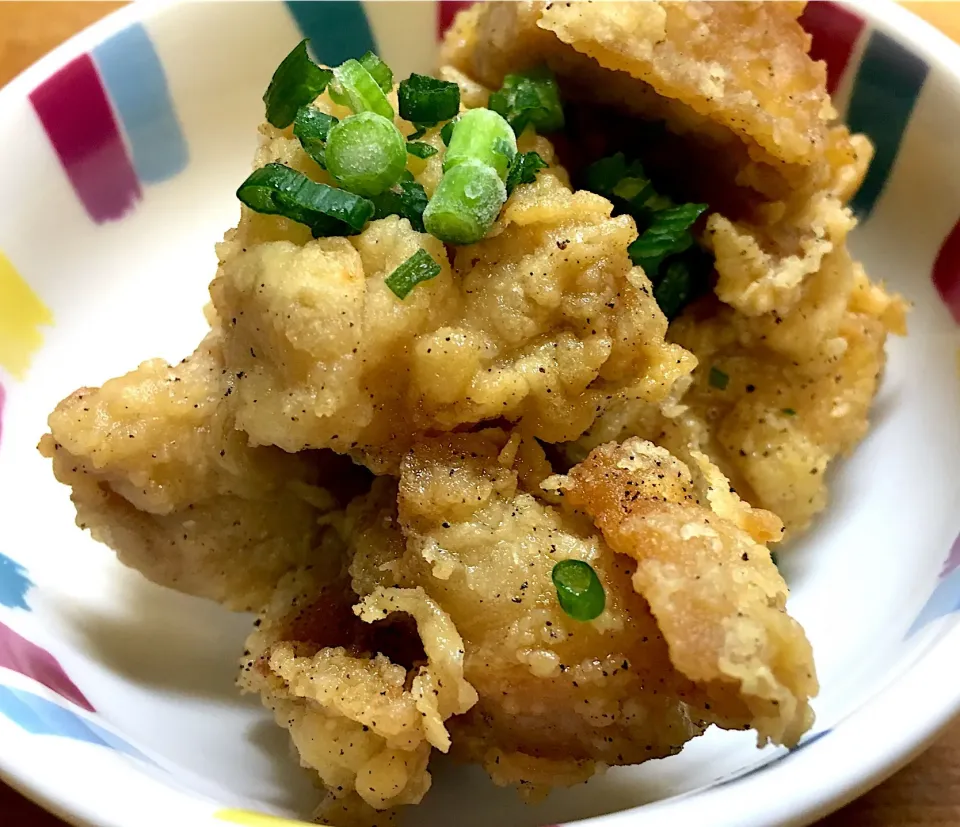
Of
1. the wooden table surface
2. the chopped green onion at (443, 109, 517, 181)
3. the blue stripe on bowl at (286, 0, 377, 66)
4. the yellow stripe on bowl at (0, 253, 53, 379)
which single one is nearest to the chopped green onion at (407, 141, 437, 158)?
the chopped green onion at (443, 109, 517, 181)

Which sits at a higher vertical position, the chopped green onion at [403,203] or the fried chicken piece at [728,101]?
the fried chicken piece at [728,101]

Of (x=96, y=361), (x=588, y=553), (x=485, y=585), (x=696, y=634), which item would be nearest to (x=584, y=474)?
(x=588, y=553)

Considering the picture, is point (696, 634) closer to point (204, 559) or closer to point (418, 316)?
point (418, 316)

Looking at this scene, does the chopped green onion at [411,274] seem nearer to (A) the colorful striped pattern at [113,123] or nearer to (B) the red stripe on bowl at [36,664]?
(B) the red stripe on bowl at [36,664]

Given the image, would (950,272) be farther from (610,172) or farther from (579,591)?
(579,591)

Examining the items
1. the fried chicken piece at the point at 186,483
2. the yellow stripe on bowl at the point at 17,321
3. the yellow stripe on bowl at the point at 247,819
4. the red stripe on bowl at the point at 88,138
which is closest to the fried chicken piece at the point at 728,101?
the fried chicken piece at the point at 186,483

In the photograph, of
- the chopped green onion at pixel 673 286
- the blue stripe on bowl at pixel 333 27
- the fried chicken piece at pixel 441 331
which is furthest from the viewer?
the blue stripe on bowl at pixel 333 27
